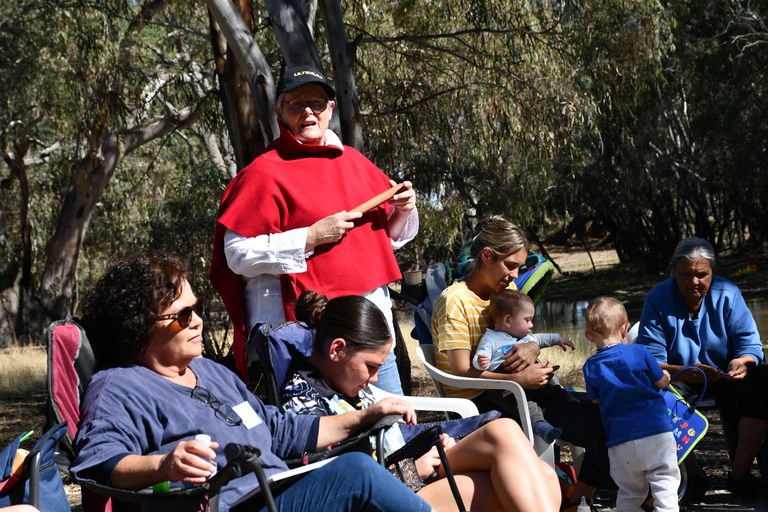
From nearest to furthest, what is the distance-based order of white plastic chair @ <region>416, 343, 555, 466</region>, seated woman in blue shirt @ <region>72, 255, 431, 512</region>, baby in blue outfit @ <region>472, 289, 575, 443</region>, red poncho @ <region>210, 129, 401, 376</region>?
seated woman in blue shirt @ <region>72, 255, 431, 512</region>
red poncho @ <region>210, 129, 401, 376</region>
white plastic chair @ <region>416, 343, 555, 466</region>
baby in blue outfit @ <region>472, 289, 575, 443</region>

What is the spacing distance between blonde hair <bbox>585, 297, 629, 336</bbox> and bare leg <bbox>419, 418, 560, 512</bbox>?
1.02 meters

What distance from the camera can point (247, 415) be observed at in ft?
9.86

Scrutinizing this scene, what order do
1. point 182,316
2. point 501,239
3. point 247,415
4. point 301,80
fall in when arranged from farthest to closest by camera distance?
point 501,239 < point 301,80 < point 247,415 < point 182,316

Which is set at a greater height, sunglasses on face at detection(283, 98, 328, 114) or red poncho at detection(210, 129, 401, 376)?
sunglasses on face at detection(283, 98, 328, 114)

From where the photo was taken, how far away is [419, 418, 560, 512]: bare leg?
317 centimetres

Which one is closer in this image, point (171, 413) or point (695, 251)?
point (171, 413)

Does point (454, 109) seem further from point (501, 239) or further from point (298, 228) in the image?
point (298, 228)

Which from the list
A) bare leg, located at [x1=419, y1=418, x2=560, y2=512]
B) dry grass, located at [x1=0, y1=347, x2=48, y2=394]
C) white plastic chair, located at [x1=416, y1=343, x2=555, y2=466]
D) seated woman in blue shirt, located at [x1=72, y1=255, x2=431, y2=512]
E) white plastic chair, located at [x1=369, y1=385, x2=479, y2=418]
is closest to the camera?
seated woman in blue shirt, located at [x1=72, y1=255, x2=431, y2=512]

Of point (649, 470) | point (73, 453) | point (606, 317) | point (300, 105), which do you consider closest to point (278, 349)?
point (73, 453)

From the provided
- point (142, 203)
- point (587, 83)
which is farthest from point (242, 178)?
point (142, 203)

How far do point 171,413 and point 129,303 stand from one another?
0.31 m

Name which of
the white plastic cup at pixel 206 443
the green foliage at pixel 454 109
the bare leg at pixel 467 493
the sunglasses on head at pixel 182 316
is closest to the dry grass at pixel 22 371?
the green foliage at pixel 454 109

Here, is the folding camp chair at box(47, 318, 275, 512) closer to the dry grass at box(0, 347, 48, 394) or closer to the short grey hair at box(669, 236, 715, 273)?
the short grey hair at box(669, 236, 715, 273)

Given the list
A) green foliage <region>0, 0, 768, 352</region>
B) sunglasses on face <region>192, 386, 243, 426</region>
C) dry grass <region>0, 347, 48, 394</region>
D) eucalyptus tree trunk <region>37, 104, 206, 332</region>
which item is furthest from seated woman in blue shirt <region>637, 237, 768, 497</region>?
eucalyptus tree trunk <region>37, 104, 206, 332</region>
